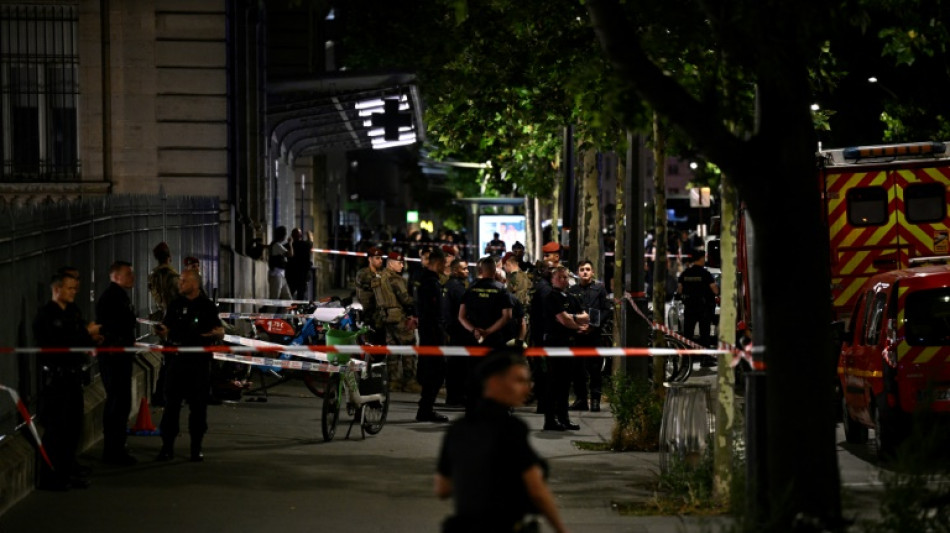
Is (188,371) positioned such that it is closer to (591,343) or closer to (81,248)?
(81,248)

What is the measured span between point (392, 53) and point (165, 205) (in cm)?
3339

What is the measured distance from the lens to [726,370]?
36.7 ft

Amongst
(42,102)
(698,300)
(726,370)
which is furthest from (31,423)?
(42,102)

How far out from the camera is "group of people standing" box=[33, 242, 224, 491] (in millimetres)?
12406

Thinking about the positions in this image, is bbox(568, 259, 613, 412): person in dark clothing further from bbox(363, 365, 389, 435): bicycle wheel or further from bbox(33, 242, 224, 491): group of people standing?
bbox(33, 242, 224, 491): group of people standing

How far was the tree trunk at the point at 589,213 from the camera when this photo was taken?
2903 centimetres

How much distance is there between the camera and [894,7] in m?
17.7

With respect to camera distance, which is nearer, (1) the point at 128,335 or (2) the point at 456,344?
(1) the point at 128,335

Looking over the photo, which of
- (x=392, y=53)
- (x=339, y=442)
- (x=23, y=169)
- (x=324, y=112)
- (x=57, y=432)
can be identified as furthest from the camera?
(x=392, y=53)

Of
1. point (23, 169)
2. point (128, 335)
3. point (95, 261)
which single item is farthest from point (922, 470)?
point (23, 169)

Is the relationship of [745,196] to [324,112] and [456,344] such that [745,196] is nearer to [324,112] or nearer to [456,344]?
[456,344]

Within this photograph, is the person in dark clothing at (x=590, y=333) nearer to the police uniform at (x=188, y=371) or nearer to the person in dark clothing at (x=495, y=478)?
the police uniform at (x=188, y=371)

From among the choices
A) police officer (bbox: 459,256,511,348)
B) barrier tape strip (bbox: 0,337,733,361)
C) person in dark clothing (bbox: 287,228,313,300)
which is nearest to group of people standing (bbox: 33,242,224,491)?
barrier tape strip (bbox: 0,337,733,361)

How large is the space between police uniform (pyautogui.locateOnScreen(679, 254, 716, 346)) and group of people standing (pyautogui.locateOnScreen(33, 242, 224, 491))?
1119 centimetres
